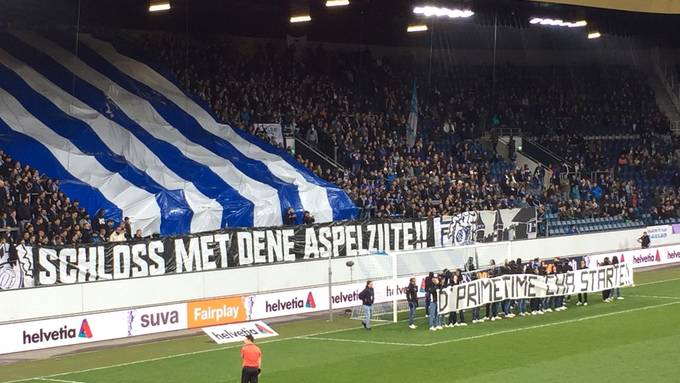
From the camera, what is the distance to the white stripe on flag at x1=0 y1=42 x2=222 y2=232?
1337 inches

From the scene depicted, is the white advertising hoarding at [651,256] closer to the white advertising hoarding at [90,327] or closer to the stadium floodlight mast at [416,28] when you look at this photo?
the stadium floodlight mast at [416,28]

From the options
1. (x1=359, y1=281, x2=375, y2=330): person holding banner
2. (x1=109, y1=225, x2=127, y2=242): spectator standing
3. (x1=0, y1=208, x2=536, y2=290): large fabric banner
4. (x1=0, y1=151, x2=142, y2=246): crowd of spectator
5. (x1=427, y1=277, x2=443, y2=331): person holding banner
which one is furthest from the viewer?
(x1=109, y1=225, x2=127, y2=242): spectator standing

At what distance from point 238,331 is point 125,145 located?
34.9 ft

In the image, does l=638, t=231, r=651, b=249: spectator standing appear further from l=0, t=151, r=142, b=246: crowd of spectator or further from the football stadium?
l=0, t=151, r=142, b=246: crowd of spectator

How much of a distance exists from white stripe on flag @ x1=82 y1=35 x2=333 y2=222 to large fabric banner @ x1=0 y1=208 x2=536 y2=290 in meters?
1.99

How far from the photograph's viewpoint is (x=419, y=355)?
24562 millimetres

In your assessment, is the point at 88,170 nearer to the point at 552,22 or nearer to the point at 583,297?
the point at 583,297

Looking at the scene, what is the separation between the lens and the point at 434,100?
49219 mm

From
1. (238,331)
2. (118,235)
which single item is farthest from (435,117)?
(238,331)

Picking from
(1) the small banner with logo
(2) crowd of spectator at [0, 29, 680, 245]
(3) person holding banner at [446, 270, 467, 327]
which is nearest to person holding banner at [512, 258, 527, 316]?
(3) person holding banner at [446, 270, 467, 327]

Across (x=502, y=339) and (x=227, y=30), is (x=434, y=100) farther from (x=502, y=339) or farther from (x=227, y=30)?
(x=502, y=339)

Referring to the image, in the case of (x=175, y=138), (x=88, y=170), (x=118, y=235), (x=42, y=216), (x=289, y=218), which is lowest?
(x=118, y=235)

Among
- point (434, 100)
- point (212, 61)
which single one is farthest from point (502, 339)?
point (434, 100)

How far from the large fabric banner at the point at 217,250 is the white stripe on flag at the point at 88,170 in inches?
82.9
